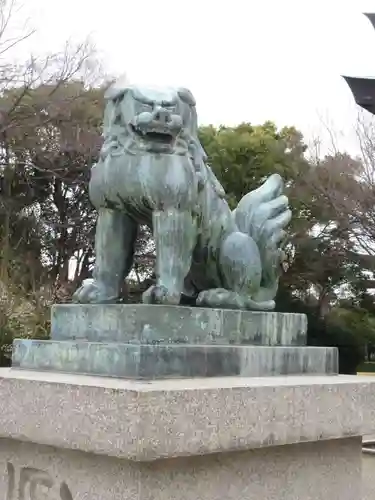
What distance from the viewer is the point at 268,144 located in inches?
794

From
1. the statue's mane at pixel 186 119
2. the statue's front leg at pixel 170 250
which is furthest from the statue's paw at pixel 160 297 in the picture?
the statue's mane at pixel 186 119

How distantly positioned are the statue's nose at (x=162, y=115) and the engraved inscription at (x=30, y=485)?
138cm

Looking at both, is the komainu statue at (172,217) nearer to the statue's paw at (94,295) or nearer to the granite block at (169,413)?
the statue's paw at (94,295)

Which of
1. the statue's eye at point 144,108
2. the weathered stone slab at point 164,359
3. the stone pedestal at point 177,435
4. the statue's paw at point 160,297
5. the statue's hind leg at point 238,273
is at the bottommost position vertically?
the stone pedestal at point 177,435

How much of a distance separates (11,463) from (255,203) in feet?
5.04

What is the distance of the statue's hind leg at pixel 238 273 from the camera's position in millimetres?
3076

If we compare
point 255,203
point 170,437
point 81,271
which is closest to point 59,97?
point 81,271

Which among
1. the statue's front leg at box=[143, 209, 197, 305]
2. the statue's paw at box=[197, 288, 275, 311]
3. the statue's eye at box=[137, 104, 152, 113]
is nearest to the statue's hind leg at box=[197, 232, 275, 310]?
the statue's paw at box=[197, 288, 275, 311]

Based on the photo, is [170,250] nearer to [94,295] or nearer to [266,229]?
[94,295]

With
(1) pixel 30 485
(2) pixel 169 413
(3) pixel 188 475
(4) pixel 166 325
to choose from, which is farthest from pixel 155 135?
(1) pixel 30 485

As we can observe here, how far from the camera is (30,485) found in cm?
263

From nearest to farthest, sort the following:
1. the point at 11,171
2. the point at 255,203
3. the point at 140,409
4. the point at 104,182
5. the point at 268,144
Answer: the point at 140,409
the point at 104,182
the point at 255,203
the point at 11,171
the point at 268,144

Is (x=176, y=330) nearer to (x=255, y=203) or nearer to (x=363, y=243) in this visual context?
(x=255, y=203)

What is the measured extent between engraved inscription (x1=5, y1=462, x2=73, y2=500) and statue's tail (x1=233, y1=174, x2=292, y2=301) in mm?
1176
